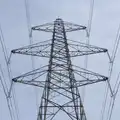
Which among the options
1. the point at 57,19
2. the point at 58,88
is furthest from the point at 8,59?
the point at 58,88

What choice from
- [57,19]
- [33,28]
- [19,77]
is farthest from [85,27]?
[19,77]

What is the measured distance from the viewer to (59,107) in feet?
43.8

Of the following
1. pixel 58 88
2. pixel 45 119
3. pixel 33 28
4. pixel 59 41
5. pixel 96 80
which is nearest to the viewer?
pixel 45 119

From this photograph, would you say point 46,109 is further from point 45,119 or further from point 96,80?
point 96,80

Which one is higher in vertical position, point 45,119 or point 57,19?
point 57,19

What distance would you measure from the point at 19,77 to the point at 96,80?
381 centimetres

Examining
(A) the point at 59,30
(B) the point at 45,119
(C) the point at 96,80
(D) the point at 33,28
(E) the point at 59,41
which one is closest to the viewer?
(B) the point at 45,119

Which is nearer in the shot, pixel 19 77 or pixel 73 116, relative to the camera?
pixel 73 116

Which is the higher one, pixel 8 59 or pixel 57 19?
pixel 57 19

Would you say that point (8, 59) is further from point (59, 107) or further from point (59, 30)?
point (59, 107)

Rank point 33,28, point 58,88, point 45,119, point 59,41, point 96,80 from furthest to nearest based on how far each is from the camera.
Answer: point 33,28, point 59,41, point 96,80, point 58,88, point 45,119

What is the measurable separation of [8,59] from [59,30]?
374 centimetres

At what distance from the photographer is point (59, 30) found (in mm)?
19516

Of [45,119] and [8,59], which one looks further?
[8,59]
